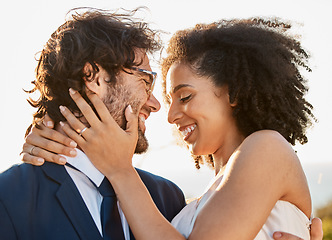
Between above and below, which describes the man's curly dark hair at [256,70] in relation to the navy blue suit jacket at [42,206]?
above

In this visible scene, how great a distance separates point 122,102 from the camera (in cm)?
323

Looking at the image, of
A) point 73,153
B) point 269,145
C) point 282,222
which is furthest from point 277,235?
point 73,153

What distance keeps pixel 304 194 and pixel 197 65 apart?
115 cm

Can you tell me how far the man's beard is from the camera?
3.18 meters

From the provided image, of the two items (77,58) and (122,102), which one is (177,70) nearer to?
(122,102)

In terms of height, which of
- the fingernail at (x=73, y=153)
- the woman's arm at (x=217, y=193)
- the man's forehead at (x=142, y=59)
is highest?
the man's forehead at (x=142, y=59)

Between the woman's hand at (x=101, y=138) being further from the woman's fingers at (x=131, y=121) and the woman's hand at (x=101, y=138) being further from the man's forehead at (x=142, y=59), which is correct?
the man's forehead at (x=142, y=59)

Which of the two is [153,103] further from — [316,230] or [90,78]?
[316,230]

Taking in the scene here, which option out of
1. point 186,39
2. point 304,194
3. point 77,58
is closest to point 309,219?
point 304,194

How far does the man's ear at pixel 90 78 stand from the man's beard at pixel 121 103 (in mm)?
94

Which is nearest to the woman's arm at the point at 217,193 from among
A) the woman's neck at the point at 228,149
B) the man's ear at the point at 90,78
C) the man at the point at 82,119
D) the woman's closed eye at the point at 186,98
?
the man at the point at 82,119

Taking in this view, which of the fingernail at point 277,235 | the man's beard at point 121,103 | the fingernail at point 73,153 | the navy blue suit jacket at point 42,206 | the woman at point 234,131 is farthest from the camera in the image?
the man's beard at point 121,103

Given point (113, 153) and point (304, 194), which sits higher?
point (113, 153)

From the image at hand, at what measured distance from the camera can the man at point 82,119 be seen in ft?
8.38
